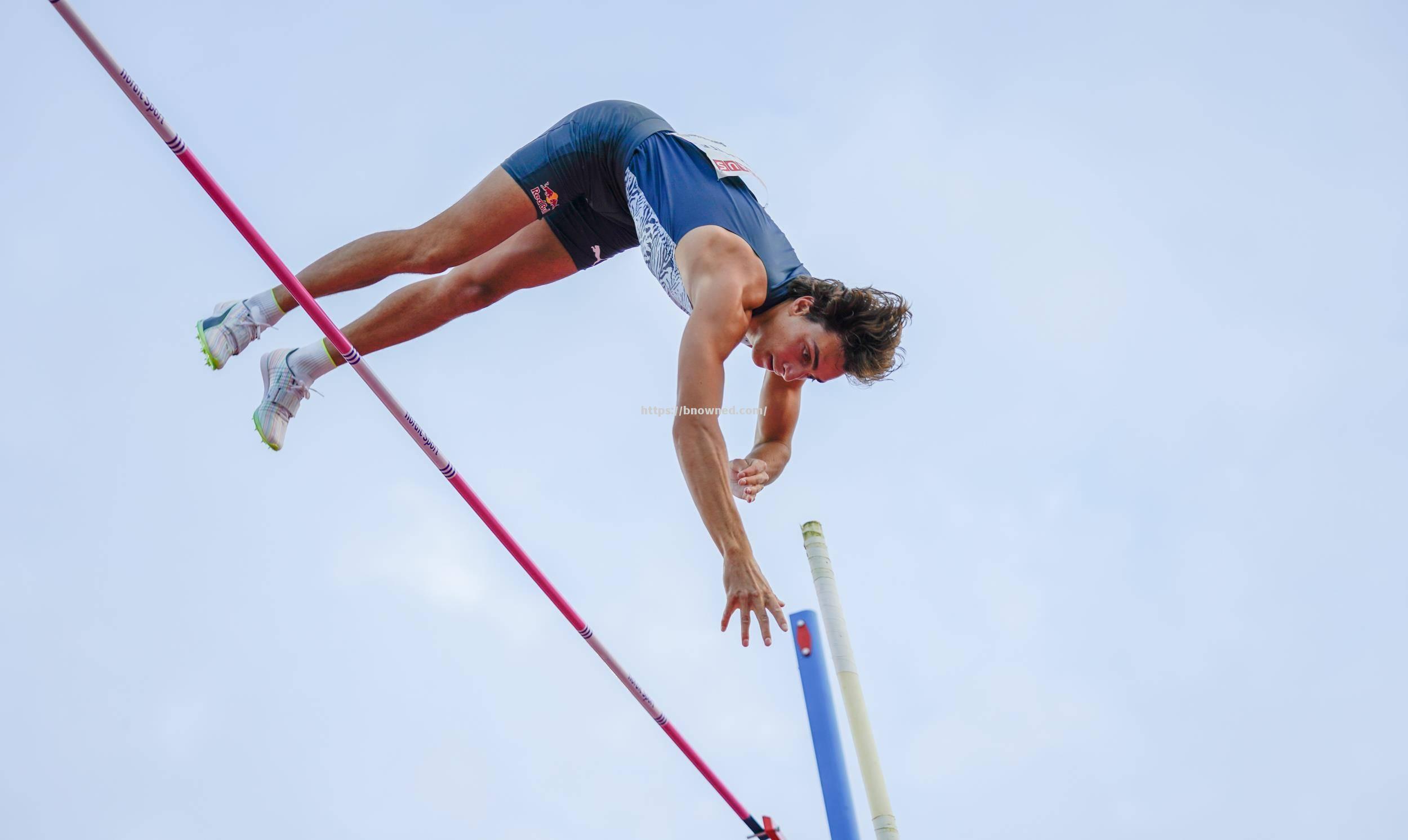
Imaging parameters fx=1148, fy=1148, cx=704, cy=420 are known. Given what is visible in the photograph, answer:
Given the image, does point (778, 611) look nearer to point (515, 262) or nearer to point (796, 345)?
point (796, 345)

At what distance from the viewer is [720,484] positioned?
341 centimetres

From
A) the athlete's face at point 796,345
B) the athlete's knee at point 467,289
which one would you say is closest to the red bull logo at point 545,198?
the athlete's knee at point 467,289

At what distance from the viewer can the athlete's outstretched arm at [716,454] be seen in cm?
329

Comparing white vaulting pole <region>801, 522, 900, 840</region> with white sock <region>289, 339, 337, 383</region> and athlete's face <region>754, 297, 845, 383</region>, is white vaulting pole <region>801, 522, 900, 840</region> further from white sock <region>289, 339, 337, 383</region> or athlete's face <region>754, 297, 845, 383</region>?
white sock <region>289, 339, 337, 383</region>

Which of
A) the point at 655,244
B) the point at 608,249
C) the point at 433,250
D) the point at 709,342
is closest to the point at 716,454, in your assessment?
the point at 709,342

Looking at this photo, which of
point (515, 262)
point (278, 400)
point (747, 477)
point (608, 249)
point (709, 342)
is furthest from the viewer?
point (608, 249)

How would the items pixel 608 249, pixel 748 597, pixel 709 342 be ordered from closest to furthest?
pixel 748 597, pixel 709 342, pixel 608 249

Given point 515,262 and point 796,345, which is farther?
point 515,262

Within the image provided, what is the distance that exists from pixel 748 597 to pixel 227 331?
93.3 inches

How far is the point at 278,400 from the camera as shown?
14.8 ft

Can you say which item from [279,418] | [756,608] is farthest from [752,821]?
[279,418]

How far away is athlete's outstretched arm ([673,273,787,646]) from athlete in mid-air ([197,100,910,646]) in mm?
229

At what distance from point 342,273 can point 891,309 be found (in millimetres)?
2085

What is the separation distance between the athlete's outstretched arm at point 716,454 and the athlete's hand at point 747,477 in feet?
2.54
